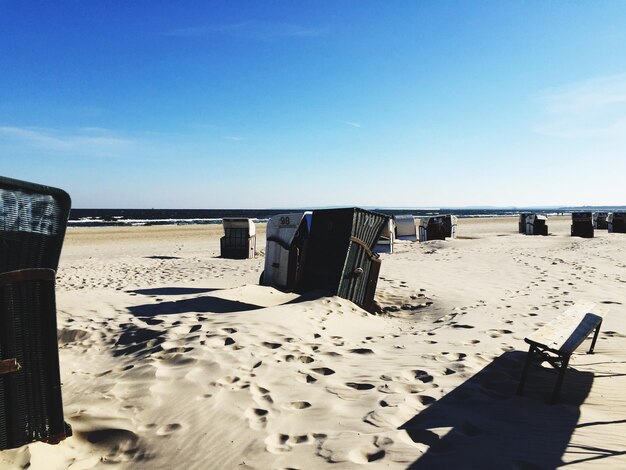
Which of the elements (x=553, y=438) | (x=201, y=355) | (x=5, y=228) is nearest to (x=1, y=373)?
(x=5, y=228)

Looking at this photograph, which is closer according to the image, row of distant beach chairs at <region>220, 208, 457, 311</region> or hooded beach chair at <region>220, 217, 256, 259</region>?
row of distant beach chairs at <region>220, 208, 457, 311</region>

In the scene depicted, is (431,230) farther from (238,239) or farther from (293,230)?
(293,230)

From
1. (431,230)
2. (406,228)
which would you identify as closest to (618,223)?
(431,230)

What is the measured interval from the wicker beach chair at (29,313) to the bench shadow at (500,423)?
8.89 feet

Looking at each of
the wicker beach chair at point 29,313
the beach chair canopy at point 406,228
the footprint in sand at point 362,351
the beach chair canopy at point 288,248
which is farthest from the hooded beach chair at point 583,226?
the wicker beach chair at point 29,313

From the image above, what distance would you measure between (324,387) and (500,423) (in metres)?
1.58

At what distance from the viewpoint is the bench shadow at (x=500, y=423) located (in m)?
2.86

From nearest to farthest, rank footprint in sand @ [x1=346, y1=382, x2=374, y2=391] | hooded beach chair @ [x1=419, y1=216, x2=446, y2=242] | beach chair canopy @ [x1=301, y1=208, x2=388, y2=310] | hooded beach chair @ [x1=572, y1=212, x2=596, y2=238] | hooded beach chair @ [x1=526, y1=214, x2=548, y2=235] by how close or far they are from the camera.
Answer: footprint in sand @ [x1=346, y1=382, x2=374, y2=391]
beach chair canopy @ [x1=301, y1=208, x2=388, y2=310]
hooded beach chair @ [x1=419, y1=216, x2=446, y2=242]
hooded beach chair @ [x1=572, y1=212, x2=596, y2=238]
hooded beach chair @ [x1=526, y1=214, x2=548, y2=235]

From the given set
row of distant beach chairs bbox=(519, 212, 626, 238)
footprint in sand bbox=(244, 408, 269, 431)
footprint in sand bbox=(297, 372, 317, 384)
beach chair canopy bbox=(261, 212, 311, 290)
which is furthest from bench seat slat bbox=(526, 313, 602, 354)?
row of distant beach chairs bbox=(519, 212, 626, 238)

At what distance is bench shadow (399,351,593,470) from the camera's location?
2.86 meters

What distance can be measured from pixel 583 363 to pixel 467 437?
2.68 m

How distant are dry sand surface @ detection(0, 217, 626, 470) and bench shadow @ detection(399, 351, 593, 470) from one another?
0.02 meters

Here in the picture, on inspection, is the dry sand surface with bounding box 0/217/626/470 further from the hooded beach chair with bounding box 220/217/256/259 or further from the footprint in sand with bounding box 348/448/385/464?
the hooded beach chair with bounding box 220/217/256/259

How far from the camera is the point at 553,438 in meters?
3.17
